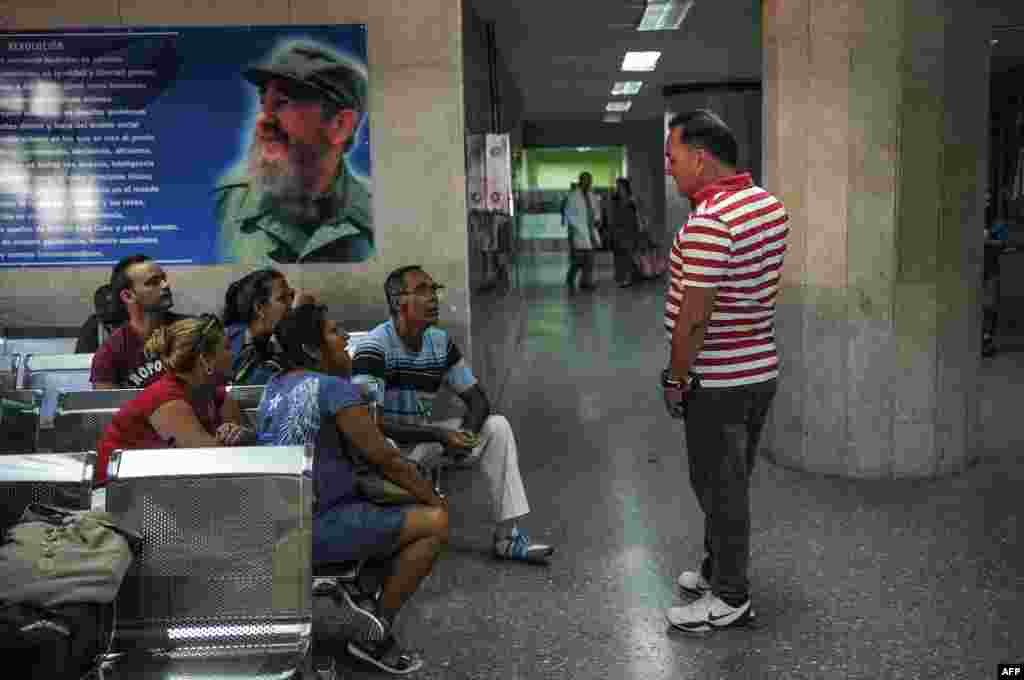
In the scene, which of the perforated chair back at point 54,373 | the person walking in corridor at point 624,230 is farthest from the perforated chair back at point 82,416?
the person walking in corridor at point 624,230

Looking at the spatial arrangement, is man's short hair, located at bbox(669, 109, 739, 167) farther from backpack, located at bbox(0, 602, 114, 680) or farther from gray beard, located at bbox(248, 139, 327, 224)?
gray beard, located at bbox(248, 139, 327, 224)

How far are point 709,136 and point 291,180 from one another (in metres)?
2.89

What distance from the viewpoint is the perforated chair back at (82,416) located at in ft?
12.3

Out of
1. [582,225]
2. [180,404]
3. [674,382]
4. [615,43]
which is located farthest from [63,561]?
[582,225]

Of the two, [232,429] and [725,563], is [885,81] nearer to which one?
[725,563]

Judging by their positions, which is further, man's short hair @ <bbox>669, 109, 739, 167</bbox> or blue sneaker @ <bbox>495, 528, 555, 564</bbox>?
blue sneaker @ <bbox>495, 528, 555, 564</bbox>

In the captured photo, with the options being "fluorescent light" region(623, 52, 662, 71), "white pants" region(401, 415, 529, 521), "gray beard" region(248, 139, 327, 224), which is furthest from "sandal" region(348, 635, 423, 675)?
"fluorescent light" region(623, 52, 662, 71)

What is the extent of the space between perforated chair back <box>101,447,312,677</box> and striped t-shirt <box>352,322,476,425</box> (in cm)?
168

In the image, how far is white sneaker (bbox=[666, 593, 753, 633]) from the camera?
379cm

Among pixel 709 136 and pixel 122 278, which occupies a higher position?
pixel 709 136

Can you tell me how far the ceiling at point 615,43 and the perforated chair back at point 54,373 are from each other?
599 cm

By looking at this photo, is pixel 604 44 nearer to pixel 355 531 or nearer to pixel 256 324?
pixel 256 324

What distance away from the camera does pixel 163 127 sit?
234 inches

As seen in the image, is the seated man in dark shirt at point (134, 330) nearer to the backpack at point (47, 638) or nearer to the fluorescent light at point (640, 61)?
the backpack at point (47, 638)
